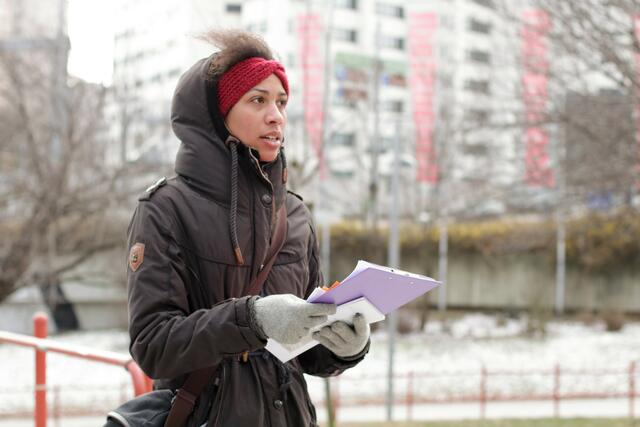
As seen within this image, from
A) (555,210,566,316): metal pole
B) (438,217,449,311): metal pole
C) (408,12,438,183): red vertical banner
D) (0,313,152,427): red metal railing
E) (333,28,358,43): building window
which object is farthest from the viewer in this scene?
(333,28,358,43): building window

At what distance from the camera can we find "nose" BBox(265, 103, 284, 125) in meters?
2.30

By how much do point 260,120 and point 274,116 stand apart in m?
0.04

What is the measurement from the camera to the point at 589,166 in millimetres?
9359

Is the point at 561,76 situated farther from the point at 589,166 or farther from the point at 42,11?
the point at 42,11

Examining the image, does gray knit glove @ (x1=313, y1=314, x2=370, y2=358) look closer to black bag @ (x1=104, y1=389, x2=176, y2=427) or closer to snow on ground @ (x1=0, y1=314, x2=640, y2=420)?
black bag @ (x1=104, y1=389, x2=176, y2=427)

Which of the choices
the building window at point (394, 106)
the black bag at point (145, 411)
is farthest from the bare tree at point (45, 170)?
the building window at point (394, 106)

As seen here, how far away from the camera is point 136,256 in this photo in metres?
2.12

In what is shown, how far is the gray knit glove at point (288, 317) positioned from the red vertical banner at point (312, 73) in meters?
9.81

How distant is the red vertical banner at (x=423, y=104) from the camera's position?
2377 cm

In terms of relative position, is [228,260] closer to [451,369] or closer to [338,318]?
[338,318]

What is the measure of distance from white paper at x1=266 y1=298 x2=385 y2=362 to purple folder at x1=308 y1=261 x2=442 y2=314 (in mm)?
14

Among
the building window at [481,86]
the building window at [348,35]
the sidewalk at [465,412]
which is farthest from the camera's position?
the building window at [348,35]

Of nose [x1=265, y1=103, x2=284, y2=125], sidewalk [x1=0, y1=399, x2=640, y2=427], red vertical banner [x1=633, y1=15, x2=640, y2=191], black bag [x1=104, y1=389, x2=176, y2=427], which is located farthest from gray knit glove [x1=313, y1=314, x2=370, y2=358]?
sidewalk [x1=0, y1=399, x2=640, y2=427]

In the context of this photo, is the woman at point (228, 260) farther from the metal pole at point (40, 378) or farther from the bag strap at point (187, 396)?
the metal pole at point (40, 378)
